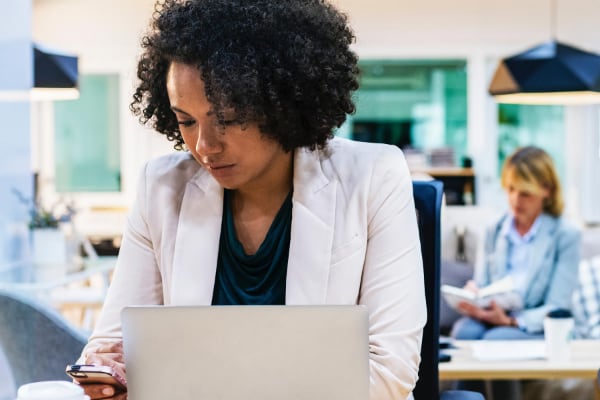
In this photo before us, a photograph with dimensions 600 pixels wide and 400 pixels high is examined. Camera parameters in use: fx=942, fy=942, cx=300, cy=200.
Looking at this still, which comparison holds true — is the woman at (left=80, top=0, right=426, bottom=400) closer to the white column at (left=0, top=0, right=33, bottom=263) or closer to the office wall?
the white column at (left=0, top=0, right=33, bottom=263)

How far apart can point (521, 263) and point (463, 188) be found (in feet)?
14.9

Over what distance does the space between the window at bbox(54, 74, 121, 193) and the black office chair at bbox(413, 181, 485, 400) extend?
7504 mm

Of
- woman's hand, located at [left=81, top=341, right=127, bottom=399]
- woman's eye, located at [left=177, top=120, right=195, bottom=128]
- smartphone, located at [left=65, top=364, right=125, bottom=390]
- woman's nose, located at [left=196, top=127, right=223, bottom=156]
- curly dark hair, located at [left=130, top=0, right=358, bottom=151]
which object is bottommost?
woman's hand, located at [left=81, top=341, right=127, bottom=399]

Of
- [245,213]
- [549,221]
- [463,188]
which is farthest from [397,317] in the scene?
[463,188]

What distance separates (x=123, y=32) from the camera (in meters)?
8.99

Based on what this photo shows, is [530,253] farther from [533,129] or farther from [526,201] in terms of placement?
[533,129]

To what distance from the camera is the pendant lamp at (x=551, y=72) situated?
4.54m

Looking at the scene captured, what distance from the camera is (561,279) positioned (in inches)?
166

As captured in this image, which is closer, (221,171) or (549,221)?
(221,171)

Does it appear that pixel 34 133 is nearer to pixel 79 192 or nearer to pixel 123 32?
pixel 79 192

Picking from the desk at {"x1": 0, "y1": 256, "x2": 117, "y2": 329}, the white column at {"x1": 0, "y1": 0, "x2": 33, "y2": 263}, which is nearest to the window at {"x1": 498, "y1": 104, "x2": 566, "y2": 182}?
the desk at {"x1": 0, "y1": 256, "x2": 117, "y2": 329}

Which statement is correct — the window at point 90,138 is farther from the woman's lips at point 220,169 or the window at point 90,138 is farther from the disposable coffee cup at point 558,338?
the woman's lips at point 220,169

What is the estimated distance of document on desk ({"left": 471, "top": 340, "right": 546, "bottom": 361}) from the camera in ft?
10.7

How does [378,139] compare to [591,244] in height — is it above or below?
above
